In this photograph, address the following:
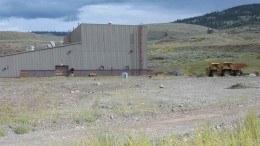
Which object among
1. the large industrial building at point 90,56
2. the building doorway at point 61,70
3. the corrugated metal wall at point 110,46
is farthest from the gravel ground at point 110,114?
the corrugated metal wall at point 110,46

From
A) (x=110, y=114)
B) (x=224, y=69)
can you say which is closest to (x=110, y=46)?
(x=224, y=69)

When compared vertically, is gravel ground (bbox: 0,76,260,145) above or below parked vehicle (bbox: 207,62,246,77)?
below

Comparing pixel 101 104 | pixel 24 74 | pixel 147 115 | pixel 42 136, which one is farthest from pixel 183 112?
pixel 24 74

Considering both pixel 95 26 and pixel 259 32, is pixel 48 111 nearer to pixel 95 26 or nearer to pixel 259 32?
pixel 95 26

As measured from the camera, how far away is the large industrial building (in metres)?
59.6

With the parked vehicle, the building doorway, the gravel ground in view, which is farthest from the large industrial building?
the gravel ground

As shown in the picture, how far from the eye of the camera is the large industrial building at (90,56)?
59625mm

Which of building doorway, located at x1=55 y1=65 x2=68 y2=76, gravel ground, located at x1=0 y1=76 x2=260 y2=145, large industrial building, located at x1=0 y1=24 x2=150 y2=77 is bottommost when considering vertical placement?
gravel ground, located at x1=0 y1=76 x2=260 y2=145

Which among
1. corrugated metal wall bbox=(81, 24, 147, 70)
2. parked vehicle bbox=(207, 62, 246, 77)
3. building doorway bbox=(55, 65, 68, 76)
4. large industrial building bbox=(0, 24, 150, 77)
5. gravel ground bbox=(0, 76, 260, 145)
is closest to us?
gravel ground bbox=(0, 76, 260, 145)

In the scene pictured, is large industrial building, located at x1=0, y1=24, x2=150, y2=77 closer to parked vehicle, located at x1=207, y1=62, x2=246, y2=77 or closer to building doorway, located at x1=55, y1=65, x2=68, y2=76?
building doorway, located at x1=55, y1=65, x2=68, y2=76

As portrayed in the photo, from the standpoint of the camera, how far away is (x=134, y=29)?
65438 mm

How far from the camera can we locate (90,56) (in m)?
63.1

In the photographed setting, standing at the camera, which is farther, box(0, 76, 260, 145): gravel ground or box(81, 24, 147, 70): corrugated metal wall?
box(81, 24, 147, 70): corrugated metal wall

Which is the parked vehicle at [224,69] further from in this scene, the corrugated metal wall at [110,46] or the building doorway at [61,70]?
the building doorway at [61,70]
